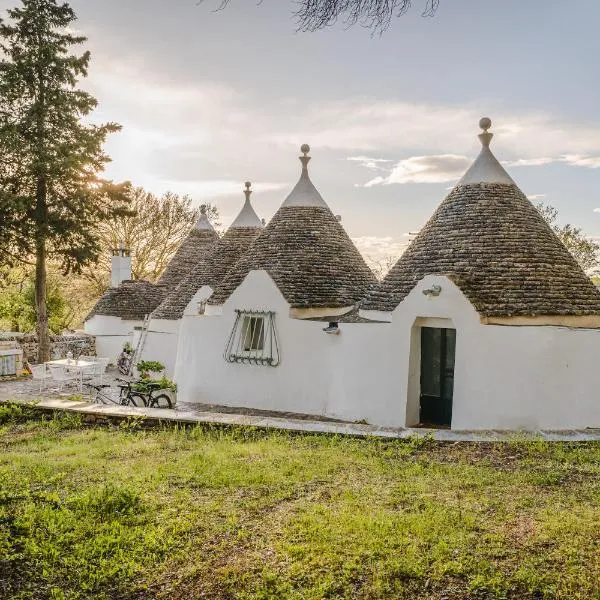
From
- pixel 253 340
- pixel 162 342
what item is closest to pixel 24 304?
pixel 162 342

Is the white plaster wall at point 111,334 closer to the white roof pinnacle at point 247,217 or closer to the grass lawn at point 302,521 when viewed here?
the white roof pinnacle at point 247,217

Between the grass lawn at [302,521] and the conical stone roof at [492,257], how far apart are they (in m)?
3.54

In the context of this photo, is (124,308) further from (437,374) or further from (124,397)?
(437,374)

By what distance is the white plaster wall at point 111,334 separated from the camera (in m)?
27.0

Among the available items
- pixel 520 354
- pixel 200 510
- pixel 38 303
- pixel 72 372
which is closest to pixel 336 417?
pixel 520 354

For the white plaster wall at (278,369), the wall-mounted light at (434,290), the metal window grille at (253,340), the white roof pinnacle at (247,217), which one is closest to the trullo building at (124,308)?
the white roof pinnacle at (247,217)

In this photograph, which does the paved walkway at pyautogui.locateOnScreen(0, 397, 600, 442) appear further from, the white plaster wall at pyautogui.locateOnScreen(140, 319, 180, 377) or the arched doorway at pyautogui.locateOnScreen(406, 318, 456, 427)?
the white plaster wall at pyautogui.locateOnScreen(140, 319, 180, 377)

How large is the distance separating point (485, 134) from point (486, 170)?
0.78 meters

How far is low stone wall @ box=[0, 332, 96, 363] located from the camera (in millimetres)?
23188

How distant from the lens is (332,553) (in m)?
4.88

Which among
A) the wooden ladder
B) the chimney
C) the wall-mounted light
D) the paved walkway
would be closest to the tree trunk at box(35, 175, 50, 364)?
the wooden ladder

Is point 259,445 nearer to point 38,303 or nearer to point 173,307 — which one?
point 173,307

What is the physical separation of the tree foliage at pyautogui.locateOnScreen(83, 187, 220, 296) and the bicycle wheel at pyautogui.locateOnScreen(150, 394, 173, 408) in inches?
Answer: 808

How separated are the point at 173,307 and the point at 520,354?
1296 cm
